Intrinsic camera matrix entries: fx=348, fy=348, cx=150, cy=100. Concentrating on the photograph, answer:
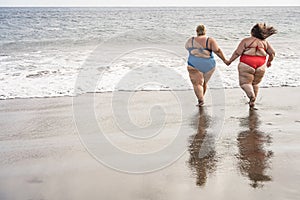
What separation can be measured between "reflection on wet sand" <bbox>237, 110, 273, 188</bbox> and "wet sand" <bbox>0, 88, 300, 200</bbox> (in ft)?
0.04

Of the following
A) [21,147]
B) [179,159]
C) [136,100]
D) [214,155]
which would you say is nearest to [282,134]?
[214,155]

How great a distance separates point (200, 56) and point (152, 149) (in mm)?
2772

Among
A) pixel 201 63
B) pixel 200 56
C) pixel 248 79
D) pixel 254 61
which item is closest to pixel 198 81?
pixel 201 63

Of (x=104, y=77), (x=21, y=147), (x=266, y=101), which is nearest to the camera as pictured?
(x=21, y=147)

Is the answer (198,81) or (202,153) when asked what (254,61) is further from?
(202,153)

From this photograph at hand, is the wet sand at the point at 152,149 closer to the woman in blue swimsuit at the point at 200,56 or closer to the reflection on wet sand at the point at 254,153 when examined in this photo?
the reflection on wet sand at the point at 254,153

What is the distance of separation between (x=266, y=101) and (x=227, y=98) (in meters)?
0.80

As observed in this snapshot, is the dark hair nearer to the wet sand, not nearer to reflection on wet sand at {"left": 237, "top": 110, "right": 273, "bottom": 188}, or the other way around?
the wet sand

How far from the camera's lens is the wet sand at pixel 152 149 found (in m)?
3.38

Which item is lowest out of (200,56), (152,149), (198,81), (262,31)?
(152,149)

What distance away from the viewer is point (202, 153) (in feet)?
14.2

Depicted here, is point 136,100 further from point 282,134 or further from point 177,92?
point 282,134

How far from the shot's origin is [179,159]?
414 centimetres

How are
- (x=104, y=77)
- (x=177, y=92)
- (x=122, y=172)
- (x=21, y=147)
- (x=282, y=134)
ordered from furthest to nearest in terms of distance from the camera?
(x=104, y=77)
(x=177, y=92)
(x=282, y=134)
(x=21, y=147)
(x=122, y=172)
